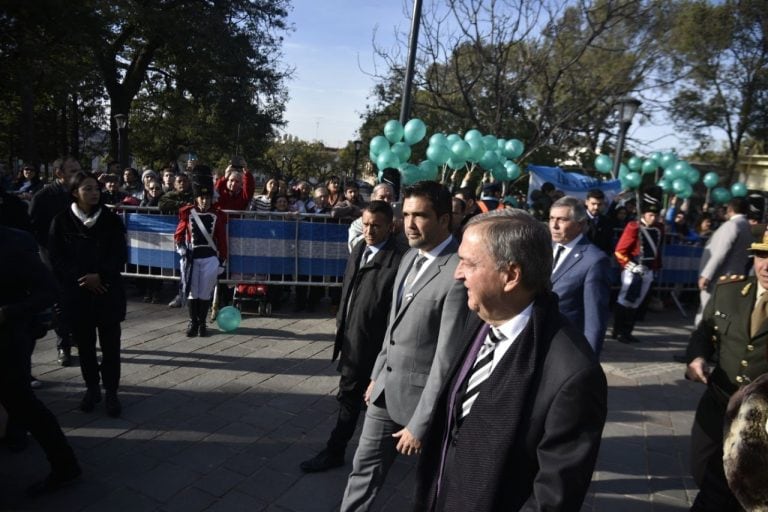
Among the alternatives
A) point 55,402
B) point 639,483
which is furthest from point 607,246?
point 55,402

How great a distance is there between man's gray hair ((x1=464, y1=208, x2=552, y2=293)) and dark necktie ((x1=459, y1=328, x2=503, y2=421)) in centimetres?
26

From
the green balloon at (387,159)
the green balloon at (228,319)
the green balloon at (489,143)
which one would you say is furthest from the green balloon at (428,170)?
the green balloon at (228,319)

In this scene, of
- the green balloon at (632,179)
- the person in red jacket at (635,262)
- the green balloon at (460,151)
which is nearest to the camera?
the person in red jacket at (635,262)

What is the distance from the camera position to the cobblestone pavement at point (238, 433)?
3.22 m

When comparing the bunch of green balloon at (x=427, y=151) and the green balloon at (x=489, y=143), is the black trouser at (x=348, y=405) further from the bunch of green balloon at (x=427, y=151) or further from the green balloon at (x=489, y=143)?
the green balloon at (x=489, y=143)

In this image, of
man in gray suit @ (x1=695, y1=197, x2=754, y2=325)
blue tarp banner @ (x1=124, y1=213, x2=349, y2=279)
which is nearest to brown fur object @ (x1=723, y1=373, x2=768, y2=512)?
man in gray suit @ (x1=695, y1=197, x2=754, y2=325)

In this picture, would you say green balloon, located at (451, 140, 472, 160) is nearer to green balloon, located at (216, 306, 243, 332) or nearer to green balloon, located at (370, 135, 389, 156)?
green balloon, located at (370, 135, 389, 156)

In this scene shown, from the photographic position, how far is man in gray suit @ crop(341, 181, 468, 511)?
2609 mm

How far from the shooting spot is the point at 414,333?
2.65 m

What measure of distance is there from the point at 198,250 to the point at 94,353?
7.47ft

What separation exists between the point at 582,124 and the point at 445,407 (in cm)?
1514

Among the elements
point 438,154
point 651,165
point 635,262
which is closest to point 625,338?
point 635,262

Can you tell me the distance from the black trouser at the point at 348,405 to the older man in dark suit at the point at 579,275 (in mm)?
1553

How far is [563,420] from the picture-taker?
147cm
